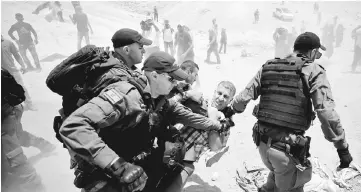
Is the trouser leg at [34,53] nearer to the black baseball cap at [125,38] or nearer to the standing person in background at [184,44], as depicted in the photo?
the standing person in background at [184,44]

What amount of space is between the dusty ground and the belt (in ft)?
3.59

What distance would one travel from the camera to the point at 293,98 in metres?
2.17

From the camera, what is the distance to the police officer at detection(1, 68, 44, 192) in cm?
242

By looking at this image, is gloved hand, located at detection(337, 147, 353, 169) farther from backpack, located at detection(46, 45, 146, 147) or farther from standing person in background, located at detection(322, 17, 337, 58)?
standing person in background, located at detection(322, 17, 337, 58)

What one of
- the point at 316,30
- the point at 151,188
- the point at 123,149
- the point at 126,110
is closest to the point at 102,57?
the point at 126,110

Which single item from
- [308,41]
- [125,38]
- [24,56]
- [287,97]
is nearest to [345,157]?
[287,97]

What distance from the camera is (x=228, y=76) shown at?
9531mm

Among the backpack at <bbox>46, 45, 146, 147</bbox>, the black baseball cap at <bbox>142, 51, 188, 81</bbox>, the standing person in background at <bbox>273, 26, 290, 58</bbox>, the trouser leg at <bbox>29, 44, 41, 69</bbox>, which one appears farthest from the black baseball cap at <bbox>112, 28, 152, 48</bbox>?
the standing person in background at <bbox>273, 26, 290, 58</bbox>

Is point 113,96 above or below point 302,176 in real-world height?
above

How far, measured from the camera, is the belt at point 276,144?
2.20 metres

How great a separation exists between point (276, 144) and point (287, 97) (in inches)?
19.0

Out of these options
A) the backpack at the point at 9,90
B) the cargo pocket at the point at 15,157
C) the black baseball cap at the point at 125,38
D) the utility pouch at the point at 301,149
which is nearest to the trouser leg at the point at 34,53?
the cargo pocket at the point at 15,157

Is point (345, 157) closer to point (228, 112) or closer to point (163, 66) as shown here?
point (228, 112)

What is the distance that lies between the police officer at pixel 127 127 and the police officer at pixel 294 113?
0.61 m
